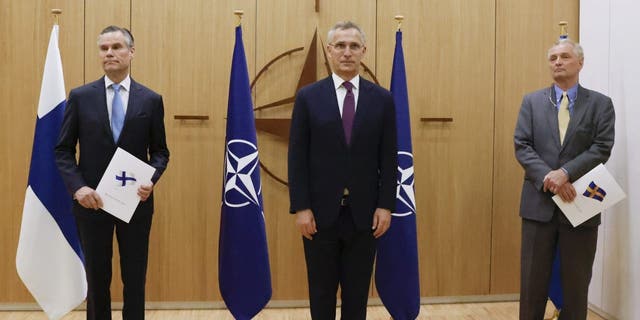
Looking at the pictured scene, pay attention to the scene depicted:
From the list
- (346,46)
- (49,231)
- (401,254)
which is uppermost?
(346,46)

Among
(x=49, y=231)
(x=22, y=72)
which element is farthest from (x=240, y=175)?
(x=22, y=72)

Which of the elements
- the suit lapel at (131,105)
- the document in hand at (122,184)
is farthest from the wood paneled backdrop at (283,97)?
the document in hand at (122,184)

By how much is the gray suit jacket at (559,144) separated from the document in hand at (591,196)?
4 centimetres

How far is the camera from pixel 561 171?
2.91 m

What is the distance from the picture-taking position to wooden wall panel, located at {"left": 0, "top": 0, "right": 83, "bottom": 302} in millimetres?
3676

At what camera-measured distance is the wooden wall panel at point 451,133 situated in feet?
12.9

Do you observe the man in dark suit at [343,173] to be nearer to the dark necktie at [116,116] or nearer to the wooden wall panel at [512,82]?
the dark necktie at [116,116]

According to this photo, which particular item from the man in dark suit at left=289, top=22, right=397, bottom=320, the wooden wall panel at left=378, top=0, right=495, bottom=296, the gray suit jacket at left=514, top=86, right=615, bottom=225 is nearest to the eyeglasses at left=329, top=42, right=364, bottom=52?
the man in dark suit at left=289, top=22, right=397, bottom=320

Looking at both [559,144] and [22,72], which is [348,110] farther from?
[22,72]

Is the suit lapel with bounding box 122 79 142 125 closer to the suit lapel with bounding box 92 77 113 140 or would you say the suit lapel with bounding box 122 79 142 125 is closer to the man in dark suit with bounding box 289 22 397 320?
the suit lapel with bounding box 92 77 113 140

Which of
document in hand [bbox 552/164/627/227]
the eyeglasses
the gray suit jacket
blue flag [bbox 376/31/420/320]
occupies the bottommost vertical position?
blue flag [bbox 376/31/420/320]

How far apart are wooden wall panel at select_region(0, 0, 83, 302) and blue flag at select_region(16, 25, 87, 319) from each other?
0.66m

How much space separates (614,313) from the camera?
11.8 ft

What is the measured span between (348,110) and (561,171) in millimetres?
1259
